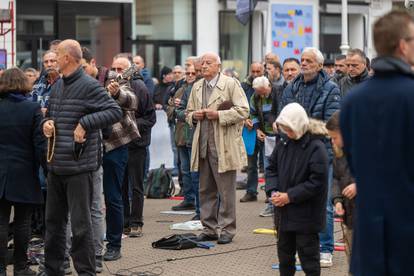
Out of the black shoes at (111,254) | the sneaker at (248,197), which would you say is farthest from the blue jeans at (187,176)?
the black shoes at (111,254)

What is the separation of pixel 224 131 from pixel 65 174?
2.67 meters

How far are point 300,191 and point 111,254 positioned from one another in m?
2.72

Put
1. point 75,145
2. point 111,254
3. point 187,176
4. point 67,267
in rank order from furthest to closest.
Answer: point 187,176 < point 111,254 < point 67,267 < point 75,145

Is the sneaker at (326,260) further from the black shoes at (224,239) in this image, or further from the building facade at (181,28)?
the building facade at (181,28)

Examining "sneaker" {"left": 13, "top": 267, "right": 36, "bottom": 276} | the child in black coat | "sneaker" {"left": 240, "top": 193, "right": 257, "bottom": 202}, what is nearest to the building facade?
"sneaker" {"left": 240, "top": 193, "right": 257, "bottom": 202}

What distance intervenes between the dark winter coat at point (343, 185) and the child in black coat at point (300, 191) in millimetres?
160

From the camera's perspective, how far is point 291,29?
26.7 meters

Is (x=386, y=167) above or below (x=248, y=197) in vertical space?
above

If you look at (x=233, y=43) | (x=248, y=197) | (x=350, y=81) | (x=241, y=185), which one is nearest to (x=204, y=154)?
(x=350, y=81)

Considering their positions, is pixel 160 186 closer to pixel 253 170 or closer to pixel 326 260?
pixel 253 170

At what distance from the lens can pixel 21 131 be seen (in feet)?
26.3

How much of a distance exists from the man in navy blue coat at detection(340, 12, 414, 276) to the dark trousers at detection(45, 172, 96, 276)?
3.38m

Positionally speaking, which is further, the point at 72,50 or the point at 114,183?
the point at 114,183

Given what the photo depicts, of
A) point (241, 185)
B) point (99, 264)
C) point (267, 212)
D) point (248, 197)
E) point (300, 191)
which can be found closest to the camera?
point (300, 191)
